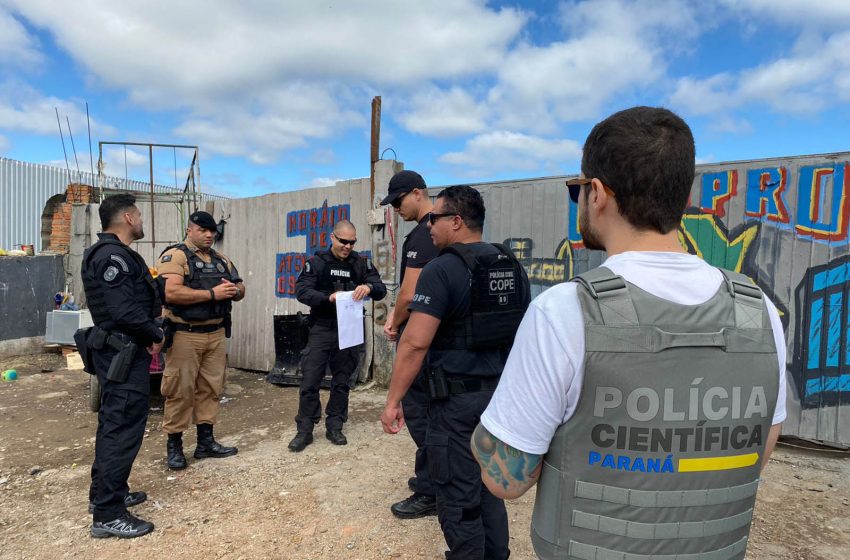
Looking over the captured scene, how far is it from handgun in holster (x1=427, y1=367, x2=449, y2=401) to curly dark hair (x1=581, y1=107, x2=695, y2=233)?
4.79 feet

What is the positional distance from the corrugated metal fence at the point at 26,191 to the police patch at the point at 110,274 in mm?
9845

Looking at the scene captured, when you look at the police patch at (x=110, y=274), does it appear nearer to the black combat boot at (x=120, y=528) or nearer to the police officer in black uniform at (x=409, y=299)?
the black combat boot at (x=120, y=528)

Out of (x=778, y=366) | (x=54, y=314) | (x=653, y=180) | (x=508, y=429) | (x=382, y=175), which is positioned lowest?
(x=54, y=314)

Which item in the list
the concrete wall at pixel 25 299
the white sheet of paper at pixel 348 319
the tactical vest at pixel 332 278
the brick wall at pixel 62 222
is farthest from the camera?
the brick wall at pixel 62 222

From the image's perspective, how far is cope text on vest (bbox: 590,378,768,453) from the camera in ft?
3.29

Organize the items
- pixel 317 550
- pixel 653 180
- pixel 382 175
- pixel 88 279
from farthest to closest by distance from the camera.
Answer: pixel 382 175 → pixel 88 279 → pixel 317 550 → pixel 653 180

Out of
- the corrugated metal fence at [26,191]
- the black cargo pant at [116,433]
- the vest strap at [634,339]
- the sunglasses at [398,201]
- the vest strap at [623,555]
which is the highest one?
the corrugated metal fence at [26,191]

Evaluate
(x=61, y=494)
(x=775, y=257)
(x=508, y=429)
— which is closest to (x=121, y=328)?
(x=61, y=494)

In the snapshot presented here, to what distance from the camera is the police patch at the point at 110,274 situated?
3.15 metres

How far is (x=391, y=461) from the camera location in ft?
13.8

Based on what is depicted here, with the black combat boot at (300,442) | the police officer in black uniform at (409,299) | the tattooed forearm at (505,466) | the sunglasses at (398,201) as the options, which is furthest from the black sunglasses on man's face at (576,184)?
the black combat boot at (300,442)

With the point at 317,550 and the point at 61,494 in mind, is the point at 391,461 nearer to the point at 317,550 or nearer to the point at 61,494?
the point at 317,550

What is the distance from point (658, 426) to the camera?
101 cm

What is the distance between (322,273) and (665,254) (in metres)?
3.89
